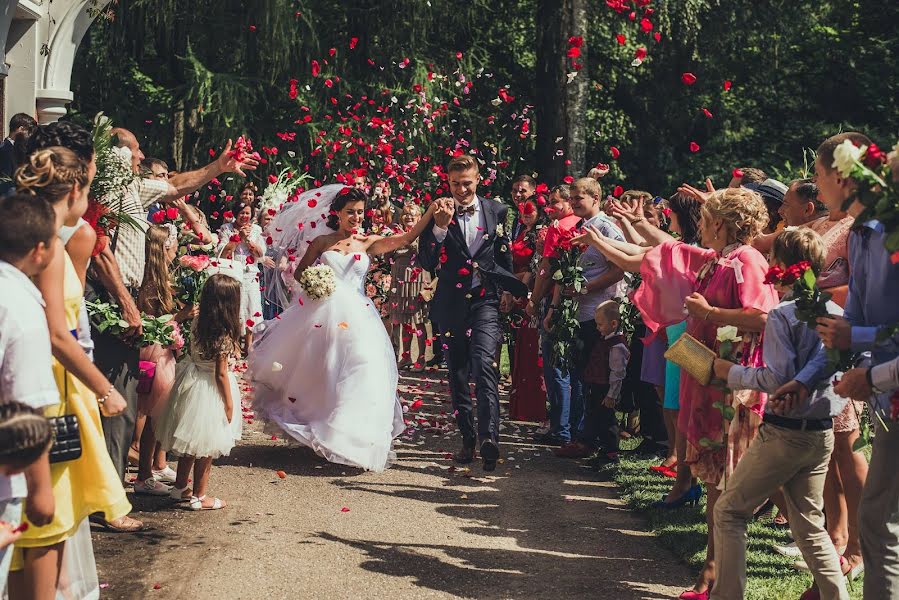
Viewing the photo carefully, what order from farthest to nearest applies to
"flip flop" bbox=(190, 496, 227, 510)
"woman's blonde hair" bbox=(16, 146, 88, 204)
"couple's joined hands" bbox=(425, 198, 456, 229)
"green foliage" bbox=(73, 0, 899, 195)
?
"green foliage" bbox=(73, 0, 899, 195) → "couple's joined hands" bbox=(425, 198, 456, 229) → "flip flop" bbox=(190, 496, 227, 510) → "woman's blonde hair" bbox=(16, 146, 88, 204)

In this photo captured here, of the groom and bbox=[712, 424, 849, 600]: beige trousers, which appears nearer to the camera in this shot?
bbox=[712, 424, 849, 600]: beige trousers

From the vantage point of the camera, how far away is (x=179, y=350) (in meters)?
7.61

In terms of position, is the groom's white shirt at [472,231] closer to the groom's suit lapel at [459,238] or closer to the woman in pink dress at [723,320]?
the groom's suit lapel at [459,238]

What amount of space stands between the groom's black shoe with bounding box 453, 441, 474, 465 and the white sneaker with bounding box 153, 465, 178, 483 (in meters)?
2.29

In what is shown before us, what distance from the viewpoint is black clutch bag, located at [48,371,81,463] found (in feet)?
13.4

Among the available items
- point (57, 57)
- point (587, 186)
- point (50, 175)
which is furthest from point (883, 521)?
point (57, 57)

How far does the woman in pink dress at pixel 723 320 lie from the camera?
5.60m

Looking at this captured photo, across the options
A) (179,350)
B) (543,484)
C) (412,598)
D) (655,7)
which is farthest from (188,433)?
(655,7)

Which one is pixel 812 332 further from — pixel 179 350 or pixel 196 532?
pixel 179 350

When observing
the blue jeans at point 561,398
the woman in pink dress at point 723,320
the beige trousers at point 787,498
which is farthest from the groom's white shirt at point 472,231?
the beige trousers at point 787,498

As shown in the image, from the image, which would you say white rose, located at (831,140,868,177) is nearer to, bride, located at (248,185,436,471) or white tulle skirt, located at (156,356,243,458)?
white tulle skirt, located at (156,356,243,458)

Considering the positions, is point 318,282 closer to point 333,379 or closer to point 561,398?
point 333,379

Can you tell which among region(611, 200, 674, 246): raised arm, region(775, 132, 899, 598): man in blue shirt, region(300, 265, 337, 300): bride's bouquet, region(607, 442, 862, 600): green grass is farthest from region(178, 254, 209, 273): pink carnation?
region(775, 132, 899, 598): man in blue shirt

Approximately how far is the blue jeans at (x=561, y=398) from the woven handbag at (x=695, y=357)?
157 inches
